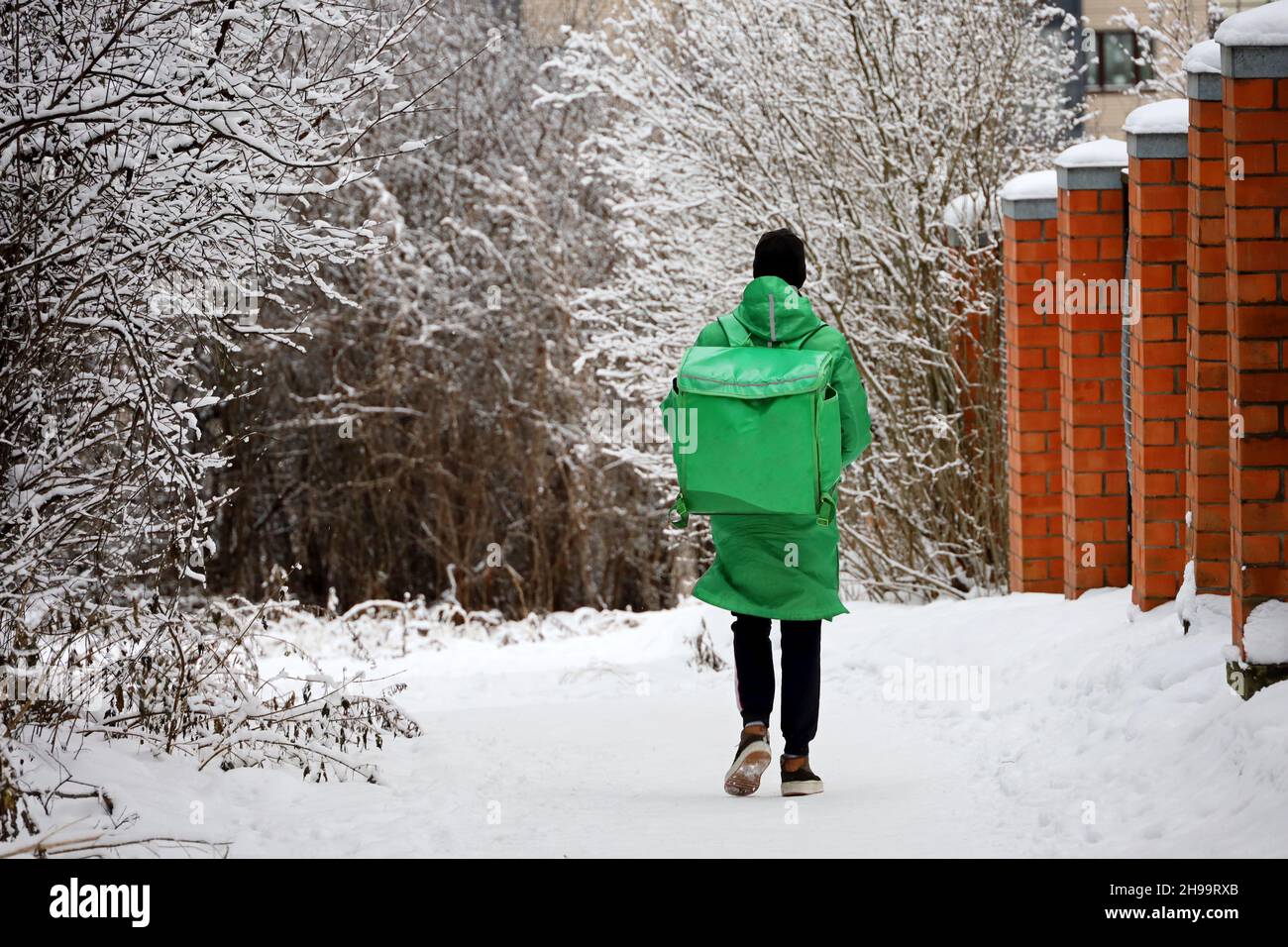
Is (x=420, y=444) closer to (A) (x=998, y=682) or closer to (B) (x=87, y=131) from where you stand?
(A) (x=998, y=682)

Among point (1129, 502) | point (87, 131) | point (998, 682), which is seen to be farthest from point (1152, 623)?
point (87, 131)

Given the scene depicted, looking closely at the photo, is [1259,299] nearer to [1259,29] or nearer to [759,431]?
[1259,29]

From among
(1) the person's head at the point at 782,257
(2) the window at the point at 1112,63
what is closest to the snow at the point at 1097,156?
(1) the person's head at the point at 782,257

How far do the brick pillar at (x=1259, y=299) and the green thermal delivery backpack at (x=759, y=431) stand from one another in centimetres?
141

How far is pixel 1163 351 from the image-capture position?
24.4 feet

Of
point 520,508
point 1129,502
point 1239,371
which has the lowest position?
point 520,508

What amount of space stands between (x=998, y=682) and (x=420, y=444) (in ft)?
40.4

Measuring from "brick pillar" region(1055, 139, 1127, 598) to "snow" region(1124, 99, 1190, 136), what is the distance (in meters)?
0.80

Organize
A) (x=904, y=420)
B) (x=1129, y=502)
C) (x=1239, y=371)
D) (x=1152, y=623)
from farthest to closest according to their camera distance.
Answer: (x=904, y=420) → (x=1129, y=502) → (x=1152, y=623) → (x=1239, y=371)

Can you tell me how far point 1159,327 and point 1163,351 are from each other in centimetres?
11

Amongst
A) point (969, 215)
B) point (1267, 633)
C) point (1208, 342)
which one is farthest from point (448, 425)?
point (1267, 633)

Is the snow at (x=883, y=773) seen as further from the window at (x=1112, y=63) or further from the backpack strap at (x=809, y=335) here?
the window at (x=1112, y=63)

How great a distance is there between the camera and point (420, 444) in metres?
19.0

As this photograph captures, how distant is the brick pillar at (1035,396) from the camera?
30.7 feet
